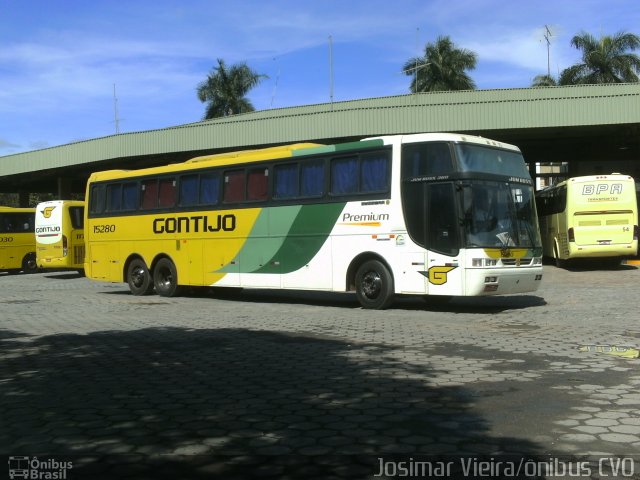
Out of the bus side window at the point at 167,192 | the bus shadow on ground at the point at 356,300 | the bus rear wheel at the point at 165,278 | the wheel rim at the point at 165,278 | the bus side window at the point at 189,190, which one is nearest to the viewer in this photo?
the bus shadow on ground at the point at 356,300

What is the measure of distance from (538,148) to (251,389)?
105 feet

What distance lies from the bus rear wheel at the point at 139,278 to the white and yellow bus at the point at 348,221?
4 cm

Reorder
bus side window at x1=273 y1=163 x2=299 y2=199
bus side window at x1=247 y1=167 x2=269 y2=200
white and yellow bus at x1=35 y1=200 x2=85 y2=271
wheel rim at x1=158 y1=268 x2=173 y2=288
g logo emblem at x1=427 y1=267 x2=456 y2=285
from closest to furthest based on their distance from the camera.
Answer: g logo emblem at x1=427 y1=267 x2=456 y2=285, bus side window at x1=273 y1=163 x2=299 y2=199, bus side window at x1=247 y1=167 x2=269 y2=200, wheel rim at x1=158 y1=268 x2=173 y2=288, white and yellow bus at x1=35 y1=200 x2=85 y2=271

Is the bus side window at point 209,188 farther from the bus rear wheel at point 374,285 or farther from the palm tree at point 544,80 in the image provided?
the palm tree at point 544,80

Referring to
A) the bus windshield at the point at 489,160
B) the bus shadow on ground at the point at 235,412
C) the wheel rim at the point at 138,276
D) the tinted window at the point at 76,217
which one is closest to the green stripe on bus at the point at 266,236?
the wheel rim at the point at 138,276

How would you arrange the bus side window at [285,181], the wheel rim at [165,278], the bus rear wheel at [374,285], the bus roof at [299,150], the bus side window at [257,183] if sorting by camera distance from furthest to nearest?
the wheel rim at [165,278] < the bus side window at [257,183] < the bus side window at [285,181] < the bus rear wheel at [374,285] < the bus roof at [299,150]

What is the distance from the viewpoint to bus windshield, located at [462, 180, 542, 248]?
1238 cm

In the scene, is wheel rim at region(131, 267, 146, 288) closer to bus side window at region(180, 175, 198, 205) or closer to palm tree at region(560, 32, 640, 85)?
bus side window at region(180, 175, 198, 205)

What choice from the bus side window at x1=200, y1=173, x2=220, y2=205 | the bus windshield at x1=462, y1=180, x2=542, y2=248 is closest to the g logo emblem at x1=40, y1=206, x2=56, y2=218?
the bus side window at x1=200, y1=173, x2=220, y2=205

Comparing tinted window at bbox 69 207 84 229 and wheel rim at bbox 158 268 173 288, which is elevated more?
tinted window at bbox 69 207 84 229

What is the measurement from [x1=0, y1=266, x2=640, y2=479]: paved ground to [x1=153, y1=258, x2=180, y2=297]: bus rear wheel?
17.6ft

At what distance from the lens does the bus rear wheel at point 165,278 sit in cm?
1766

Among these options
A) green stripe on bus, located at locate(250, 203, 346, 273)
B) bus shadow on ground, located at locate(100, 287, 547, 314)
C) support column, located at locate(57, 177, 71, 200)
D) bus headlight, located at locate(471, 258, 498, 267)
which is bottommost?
bus shadow on ground, located at locate(100, 287, 547, 314)

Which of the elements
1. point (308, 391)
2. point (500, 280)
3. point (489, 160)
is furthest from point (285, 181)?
point (308, 391)
